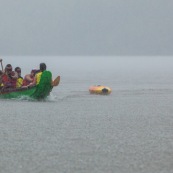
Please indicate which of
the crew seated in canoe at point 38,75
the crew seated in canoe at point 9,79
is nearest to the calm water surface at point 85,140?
the crew seated in canoe at point 38,75

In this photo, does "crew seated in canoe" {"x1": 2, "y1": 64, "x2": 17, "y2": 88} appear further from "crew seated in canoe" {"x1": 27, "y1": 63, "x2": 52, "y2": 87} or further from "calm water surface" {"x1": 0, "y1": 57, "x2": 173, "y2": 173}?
"calm water surface" {"x1": 0, "y1": 57, "x2": 173, "y2": 173}

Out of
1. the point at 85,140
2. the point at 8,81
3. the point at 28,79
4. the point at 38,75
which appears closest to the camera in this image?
the point at 85,140

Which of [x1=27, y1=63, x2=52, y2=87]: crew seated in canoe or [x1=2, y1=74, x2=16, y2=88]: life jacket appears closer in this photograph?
[x1=27, y1=63, x2=52, y2=87]: crew seated in canoe

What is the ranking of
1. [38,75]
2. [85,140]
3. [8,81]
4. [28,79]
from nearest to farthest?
[85,140] → [38,75] → [28,79] → [8,81]

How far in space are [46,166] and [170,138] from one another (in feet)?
12.8

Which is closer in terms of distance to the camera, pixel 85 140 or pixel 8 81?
pixel 85 140

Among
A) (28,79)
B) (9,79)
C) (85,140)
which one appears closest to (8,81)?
(9,79)

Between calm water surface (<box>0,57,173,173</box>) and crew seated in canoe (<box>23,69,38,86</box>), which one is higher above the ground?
crew seated in canoe (<box>23,69,38,86</box>)

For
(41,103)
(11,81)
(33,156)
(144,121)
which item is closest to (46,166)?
(33,156)

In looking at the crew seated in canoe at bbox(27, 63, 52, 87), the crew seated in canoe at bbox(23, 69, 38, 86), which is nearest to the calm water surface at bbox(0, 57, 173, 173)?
the crew seated in canoe at bbox(27, 63, 52, 87)

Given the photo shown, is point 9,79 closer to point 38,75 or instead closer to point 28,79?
point 28,79

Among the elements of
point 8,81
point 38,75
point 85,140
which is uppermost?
point 38,75

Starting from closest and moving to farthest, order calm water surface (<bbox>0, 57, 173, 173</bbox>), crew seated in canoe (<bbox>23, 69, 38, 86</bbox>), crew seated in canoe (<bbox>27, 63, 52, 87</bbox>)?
1. calm water surface (<bbox>0, 57, 173, 173</bbox>)
2. crew seated in canoe (<bbox>27, 63, 52, 87</bbox>)
3. crew seated in canoe (<bbox>23, 69, 38, 86</bbox>)

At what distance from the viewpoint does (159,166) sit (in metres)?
9.54
